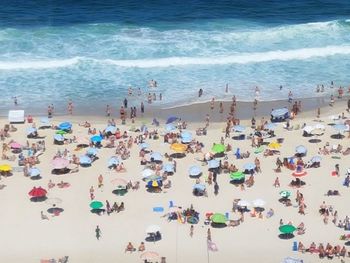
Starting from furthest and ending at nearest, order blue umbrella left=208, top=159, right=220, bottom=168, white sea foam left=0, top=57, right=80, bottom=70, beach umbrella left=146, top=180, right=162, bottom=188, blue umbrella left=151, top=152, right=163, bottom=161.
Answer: white sea foam left=0, top=57, right=80, bottom=70 → blue umbrella left=151, top=152, right=163, bottom=161 → blue umbrella left=208, top=159, right=220, bottom=168 → beach umbrella left=146, top=180, right=162, bottom=188

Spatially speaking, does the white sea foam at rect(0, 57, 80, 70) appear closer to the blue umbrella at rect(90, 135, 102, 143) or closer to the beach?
the beach

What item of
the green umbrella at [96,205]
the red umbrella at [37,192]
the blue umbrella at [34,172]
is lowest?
the green umbrella at [96,205]

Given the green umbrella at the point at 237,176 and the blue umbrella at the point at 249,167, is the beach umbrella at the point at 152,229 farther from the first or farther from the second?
the blue umbrella at the point at 249,167

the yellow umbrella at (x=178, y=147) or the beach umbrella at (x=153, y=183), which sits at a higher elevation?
the yellow umbrella at (x=178, y=147)

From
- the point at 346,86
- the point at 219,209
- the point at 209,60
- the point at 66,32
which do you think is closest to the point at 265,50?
the point at 209,60

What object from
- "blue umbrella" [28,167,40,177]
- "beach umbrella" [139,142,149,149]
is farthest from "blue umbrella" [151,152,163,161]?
"blue umbrella" [28,167,40,177]

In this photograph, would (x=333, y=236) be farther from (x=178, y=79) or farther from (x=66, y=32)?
(x=66, y=32)

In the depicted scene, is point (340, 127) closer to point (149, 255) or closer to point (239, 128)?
point (239, 128)

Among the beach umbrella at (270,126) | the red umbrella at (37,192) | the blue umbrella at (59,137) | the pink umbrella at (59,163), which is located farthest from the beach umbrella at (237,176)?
the blue umbrella at (59,137)
